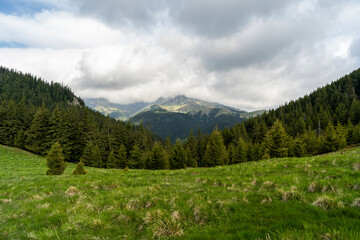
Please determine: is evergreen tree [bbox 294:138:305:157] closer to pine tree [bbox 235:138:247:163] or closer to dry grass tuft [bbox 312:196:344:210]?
pine tree [bbox 235:138:247:163]

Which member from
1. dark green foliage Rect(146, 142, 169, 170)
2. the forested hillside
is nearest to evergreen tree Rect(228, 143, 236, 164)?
dark green foliage Rect(146, 142, 169, 170)

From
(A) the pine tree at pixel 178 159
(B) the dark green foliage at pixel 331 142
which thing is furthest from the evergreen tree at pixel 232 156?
(B) the dark green foliage at pixel 331 142

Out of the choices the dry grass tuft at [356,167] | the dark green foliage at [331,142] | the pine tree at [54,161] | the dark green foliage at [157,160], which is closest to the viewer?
the dry grass tuft at [356,167]

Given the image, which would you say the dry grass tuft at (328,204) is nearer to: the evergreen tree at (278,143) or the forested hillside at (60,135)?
the evergreen tree at (278,143)

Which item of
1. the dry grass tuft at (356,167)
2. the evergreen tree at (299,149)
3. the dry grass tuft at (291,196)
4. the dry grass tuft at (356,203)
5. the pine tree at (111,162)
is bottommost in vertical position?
the pine tree at (111,162)

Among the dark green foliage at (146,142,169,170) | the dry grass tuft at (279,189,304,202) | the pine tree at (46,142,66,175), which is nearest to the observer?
the dry grass tuft at (279,189,304,202)

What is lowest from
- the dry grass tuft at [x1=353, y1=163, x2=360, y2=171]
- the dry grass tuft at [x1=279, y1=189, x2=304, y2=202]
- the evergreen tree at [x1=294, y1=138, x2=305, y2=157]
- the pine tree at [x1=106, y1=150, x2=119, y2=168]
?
the pine tree at [x1=106, y1=150, x2=119, y2=168]

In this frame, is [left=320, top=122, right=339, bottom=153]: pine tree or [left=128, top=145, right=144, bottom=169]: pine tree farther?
[left=128, top=145, right=144, bottom=169]: pine tree

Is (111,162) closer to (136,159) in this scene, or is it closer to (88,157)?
(88,157)

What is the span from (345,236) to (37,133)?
Answer: 78500 millimetres

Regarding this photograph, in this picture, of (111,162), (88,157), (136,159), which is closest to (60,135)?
(88,157)

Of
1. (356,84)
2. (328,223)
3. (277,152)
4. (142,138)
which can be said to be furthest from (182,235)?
(356,84)

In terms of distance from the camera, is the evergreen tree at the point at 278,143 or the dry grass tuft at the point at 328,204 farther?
the evergreen tree at the point at 278,143

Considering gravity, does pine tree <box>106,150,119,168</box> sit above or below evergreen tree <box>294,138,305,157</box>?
below
